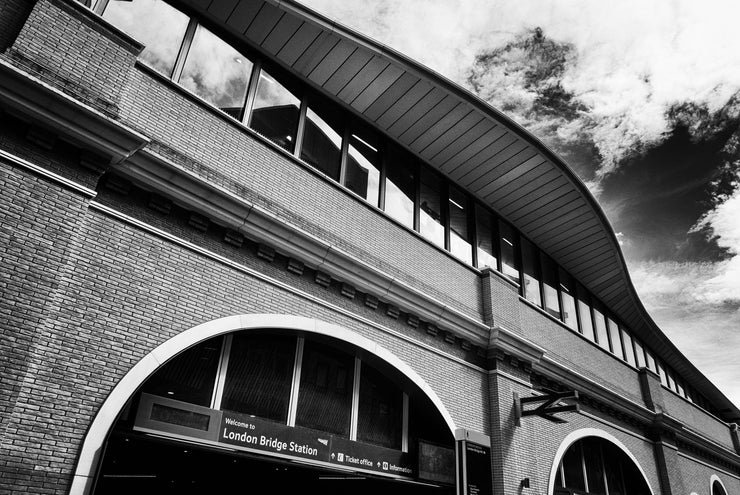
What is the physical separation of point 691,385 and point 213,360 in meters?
29.2

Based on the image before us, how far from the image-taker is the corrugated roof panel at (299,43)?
11.1m

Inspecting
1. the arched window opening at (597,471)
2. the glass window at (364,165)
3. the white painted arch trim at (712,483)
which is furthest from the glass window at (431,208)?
the white painted arch trim at (712,483)

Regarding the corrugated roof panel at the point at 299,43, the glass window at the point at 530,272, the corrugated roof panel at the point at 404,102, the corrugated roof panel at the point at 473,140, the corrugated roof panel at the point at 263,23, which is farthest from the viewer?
the glass window at the point at 530,272

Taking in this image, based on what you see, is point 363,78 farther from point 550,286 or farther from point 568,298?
point 568,298

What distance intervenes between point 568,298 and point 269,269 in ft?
43.8

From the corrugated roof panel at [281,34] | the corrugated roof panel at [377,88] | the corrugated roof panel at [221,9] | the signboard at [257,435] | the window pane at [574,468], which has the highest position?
the corrugated roof panel at [377,88]

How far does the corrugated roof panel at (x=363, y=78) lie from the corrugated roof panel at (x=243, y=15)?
2597 millimetres

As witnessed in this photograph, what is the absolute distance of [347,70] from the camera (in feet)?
39.3

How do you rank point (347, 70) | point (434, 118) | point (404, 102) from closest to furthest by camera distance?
point (347, 70) < point (404, 102) < point (434, 118)

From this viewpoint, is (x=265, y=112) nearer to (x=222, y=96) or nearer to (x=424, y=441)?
(x=222, y=96)

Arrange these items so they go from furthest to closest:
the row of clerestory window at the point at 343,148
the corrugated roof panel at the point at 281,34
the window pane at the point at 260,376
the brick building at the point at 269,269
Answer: the corrugated roof panel at the point at 281,34, the row of clerestory window at the point at 343,148, the window pane at the point at 260,376, the brick building at the point at 269,269

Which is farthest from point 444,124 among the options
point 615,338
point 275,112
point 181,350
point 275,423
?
point 615,338

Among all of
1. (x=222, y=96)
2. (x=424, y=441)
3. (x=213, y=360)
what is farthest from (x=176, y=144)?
(x=424, y=441)

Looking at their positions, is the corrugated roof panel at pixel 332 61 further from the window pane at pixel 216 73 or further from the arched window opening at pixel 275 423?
the arched window opening at pixel 275 423
